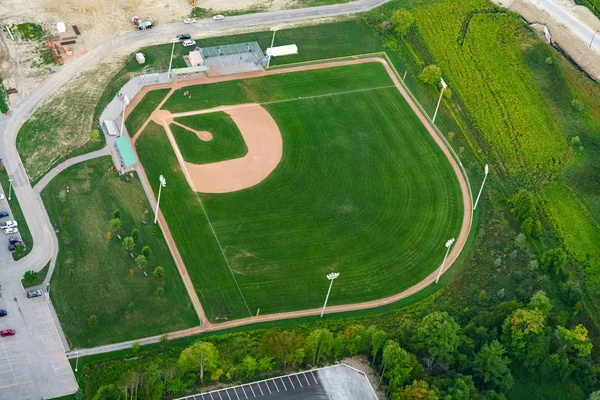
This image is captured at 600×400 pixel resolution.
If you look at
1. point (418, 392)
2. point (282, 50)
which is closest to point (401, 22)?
point (282, 50)

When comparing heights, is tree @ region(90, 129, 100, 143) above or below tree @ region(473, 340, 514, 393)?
above

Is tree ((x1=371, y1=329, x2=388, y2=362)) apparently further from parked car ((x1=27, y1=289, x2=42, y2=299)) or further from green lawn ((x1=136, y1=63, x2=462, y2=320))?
parked car ((x1=27, y1=289, x2=42, y2=299))

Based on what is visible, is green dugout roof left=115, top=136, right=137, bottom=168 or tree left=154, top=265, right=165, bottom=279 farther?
green dugout roof left=115, top=136, right=137, bottom=168

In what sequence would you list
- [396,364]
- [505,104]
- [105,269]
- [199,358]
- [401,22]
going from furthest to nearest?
[401,22]
[505,104]
[105,269]
[396,364]
[199,358]

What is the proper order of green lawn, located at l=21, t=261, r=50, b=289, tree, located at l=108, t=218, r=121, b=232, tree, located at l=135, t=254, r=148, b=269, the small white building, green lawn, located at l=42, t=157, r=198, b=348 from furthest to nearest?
the small white building → tree, located at l=108, t=218, r=121, b=232 → tree, located at l=135, t=254, r=148, b=269 → green lawn, located at l=21, t=261, r=50, b=289 → green lawn, located at l=42, t=157, r=198, b=348

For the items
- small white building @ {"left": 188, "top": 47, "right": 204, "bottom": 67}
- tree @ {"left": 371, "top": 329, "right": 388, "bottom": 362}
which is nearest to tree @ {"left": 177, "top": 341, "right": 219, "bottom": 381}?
tree @ {"left": 371, "top": 329, "right": 388, "bottom": 362}

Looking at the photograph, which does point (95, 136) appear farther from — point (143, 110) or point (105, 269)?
point (105, 269)

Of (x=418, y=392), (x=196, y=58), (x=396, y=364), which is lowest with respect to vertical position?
(x=418, y=392)
